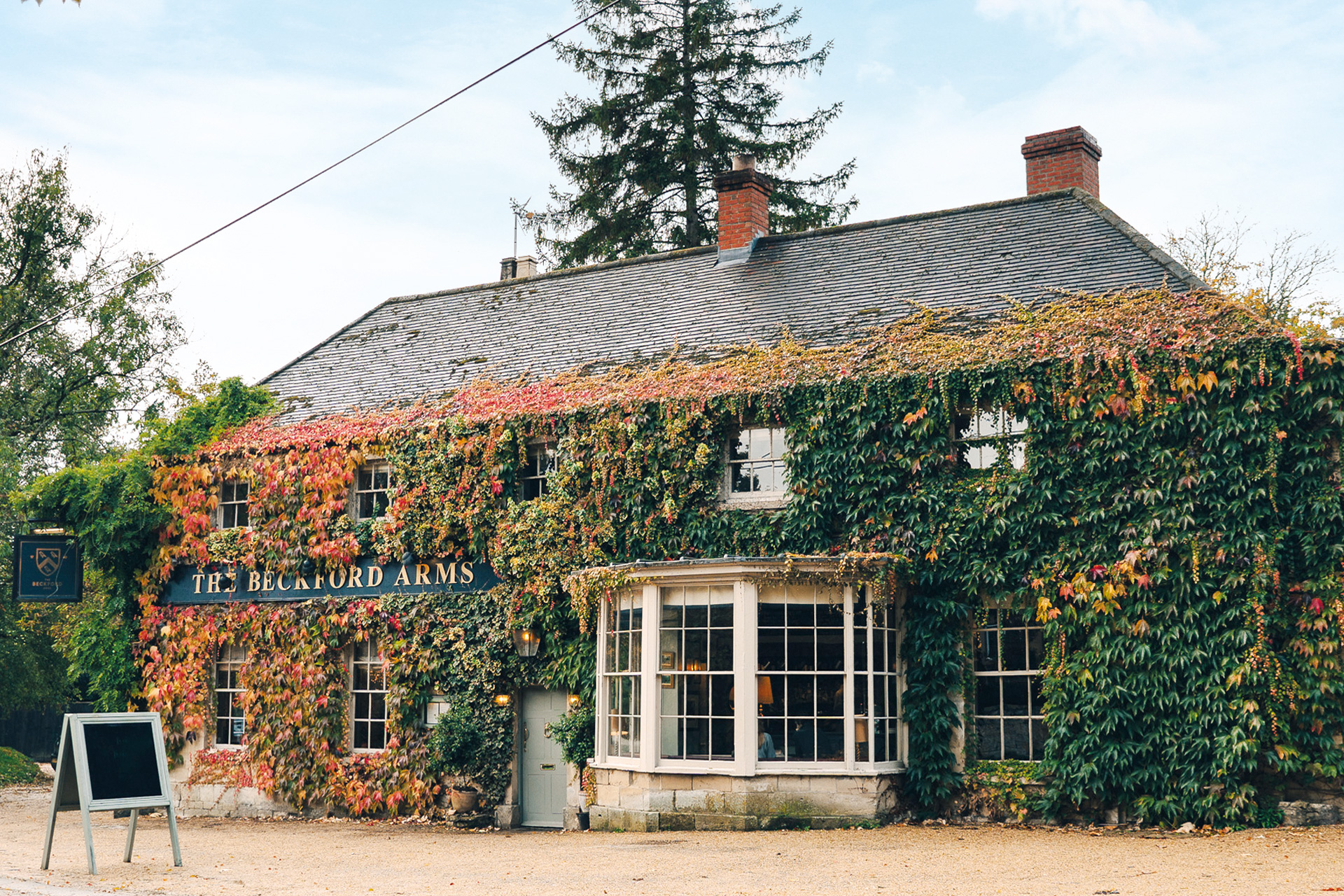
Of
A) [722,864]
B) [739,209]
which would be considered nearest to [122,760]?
[722,864]

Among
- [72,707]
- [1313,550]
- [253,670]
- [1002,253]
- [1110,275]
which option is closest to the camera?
[1313,550]

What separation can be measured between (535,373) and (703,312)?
2.59m

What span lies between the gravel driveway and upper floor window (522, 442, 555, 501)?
451 cm

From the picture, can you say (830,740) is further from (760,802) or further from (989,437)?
(989,437)

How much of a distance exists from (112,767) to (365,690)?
6.20 metres

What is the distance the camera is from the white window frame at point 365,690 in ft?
54.9

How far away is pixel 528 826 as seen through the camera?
1565 cm

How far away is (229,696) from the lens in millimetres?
18016

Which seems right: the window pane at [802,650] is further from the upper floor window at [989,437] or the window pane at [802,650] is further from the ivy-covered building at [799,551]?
the upper floor window at [989,437]

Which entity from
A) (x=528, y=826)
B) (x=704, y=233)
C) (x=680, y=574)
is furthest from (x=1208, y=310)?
(x=704, y=233)

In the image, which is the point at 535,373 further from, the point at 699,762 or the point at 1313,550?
the point at 1313,550

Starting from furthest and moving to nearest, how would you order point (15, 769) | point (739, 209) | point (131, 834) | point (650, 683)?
point (15, 769)
point (739, 209)
point (650, 683)
point (131, 834)

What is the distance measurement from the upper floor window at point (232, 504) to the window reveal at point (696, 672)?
8.01 metres

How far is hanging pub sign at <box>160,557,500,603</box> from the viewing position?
16.4 meters
